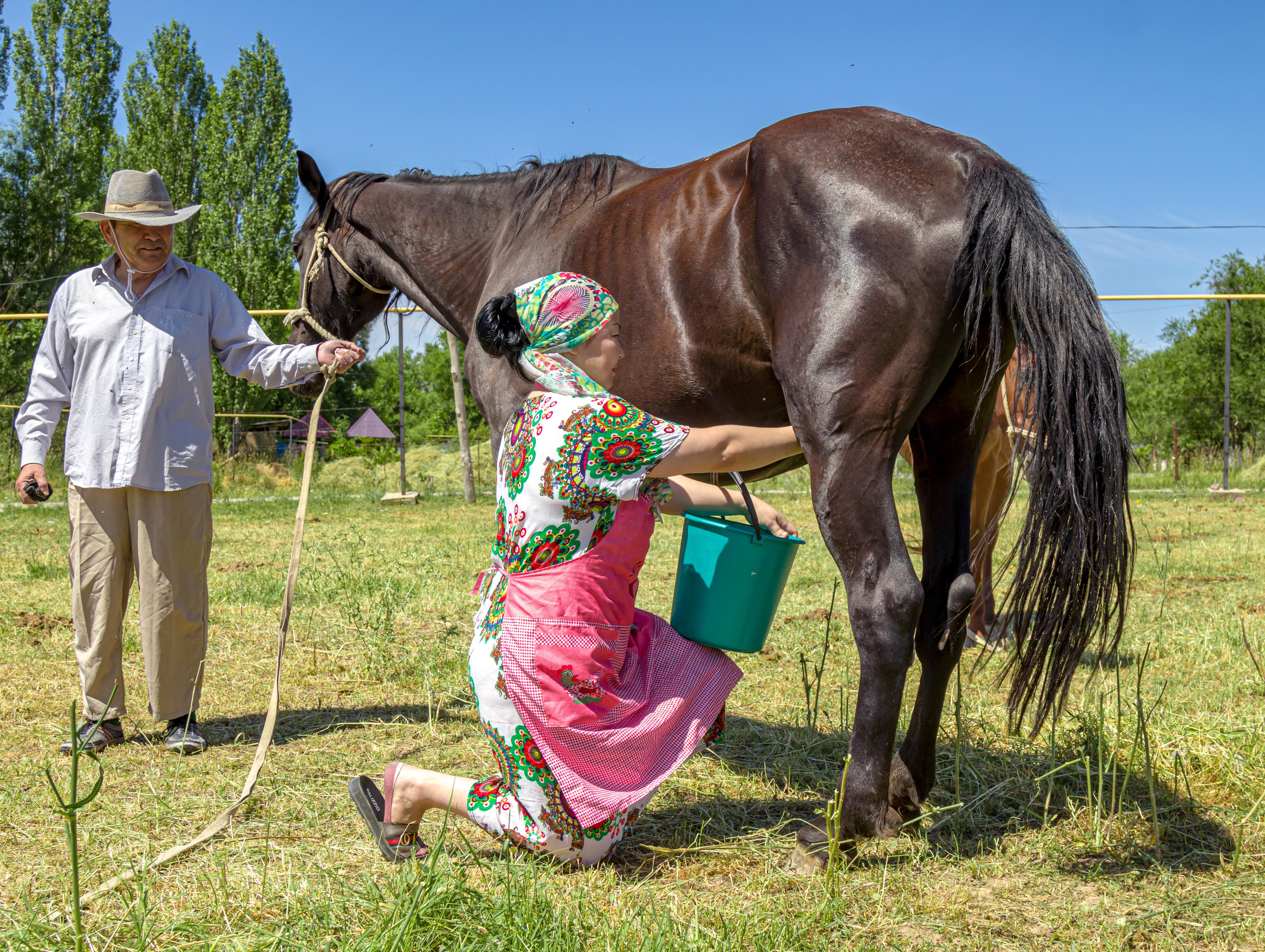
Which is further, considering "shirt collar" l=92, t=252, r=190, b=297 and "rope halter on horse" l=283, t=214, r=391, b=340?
"rope halter on horse" l=283, t=214, r=391, b=340

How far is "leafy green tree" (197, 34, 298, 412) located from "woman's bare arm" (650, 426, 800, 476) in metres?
23.3

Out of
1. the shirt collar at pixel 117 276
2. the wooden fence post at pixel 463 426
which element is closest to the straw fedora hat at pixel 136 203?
the shirt collar at pixel 117 276

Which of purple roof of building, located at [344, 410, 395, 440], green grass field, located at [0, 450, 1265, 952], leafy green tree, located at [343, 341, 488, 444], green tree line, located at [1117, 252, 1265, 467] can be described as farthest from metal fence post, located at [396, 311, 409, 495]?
leafy green tree, located at [343, 341, 488, 444]

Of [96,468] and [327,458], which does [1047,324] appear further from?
[327,458]

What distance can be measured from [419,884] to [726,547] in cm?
109

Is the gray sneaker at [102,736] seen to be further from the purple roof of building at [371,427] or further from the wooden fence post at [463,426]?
the purple roof of building at [371,427]

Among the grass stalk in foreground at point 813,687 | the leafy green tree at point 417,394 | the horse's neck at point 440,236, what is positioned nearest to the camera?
the grass stalk in foreground at point 813,687

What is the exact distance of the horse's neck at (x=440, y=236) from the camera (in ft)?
13.1

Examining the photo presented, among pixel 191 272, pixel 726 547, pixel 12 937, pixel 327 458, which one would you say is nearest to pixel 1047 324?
pixel 726 547

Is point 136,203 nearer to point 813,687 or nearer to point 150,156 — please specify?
point 813,687

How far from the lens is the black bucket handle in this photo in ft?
7.74

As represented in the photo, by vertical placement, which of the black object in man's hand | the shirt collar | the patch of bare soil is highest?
the shirt collar

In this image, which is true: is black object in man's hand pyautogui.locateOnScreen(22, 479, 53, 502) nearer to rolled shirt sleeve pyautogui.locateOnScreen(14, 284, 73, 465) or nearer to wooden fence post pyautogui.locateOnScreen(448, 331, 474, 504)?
rolled shirt sleeve pyautogui.locateOnScreen(14, 284, 73, 465)

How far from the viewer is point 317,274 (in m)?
4.36
